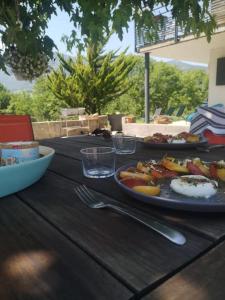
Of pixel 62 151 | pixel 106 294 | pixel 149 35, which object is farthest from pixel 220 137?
pixel 106 294

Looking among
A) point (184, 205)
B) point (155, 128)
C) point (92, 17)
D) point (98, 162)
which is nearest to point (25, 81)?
point (92, 17)

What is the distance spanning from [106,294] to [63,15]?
1990mm

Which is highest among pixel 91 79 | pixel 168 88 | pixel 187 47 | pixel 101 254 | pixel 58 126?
pixel 187 47

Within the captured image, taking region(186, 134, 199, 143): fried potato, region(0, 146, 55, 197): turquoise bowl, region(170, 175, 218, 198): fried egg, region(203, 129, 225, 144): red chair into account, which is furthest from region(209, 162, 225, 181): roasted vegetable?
region(203, 129, 225, 144): red chair

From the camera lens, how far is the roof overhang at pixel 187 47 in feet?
20.4

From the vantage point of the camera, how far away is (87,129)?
7523 millimetres

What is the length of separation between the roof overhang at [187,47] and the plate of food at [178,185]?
5.76m

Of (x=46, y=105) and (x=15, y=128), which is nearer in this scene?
(x=15, y=128)

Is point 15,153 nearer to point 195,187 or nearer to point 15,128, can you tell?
point 195,187

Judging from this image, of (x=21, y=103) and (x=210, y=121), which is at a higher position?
(x=21, y=103)

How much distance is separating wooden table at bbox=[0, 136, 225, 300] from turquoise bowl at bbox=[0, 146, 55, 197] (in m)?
0.04

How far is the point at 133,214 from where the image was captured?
1.85 ft

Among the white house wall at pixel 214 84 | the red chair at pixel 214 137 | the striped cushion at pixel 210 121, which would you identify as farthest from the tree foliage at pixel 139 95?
the red chair at pixel 214 137

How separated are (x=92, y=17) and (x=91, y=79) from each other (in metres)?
9.50
